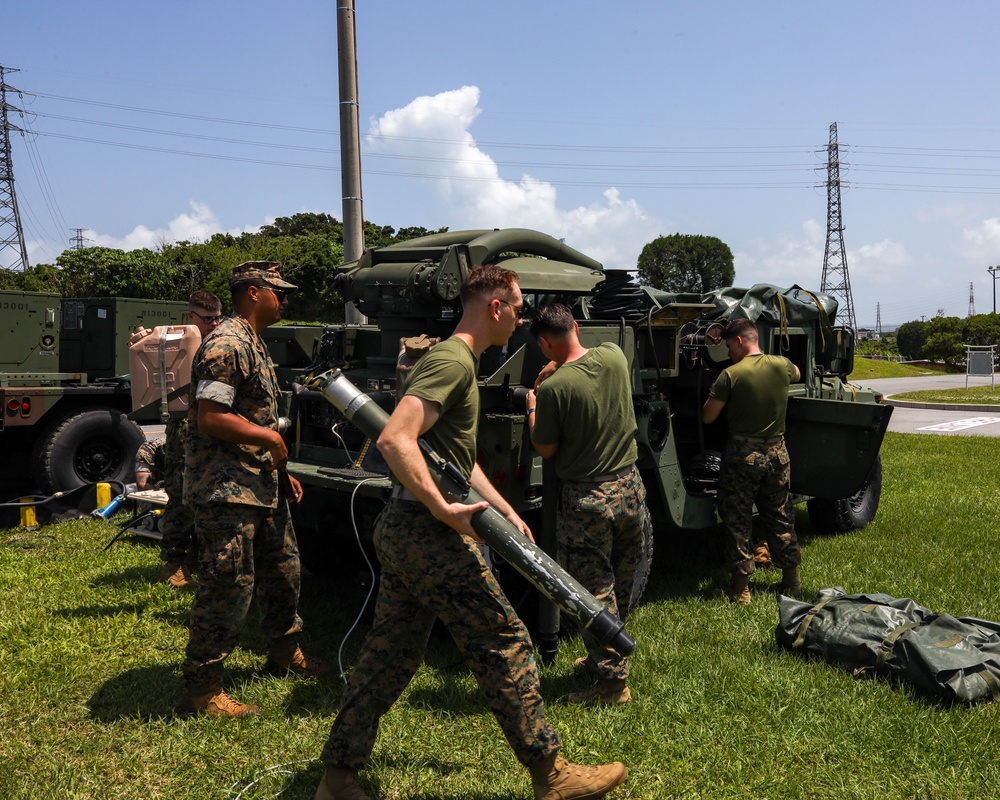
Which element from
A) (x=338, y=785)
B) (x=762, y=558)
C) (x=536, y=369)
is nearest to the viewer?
(x=338, y=785)

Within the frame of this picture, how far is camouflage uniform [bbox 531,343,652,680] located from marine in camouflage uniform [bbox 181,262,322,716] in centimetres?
126

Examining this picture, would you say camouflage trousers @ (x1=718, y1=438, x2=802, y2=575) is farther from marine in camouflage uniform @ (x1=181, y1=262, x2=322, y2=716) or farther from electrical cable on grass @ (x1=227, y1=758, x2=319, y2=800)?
electrical cable on grass @ (x1=227, y1=758, x2=319, y2=800)

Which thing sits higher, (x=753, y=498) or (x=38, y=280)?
(x=38, y=280)

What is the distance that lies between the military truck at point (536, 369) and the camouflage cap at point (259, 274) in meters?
0.85

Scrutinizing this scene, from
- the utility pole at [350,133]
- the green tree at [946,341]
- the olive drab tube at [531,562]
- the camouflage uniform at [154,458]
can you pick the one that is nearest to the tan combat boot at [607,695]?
the olive drab tube at [531,562]

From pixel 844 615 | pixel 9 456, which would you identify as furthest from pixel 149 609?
pixel 9 456

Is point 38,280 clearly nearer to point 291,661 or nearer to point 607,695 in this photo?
point 291,661

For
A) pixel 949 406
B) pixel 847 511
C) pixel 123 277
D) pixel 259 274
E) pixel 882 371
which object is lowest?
pixel 949 406

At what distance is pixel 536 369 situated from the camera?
509 centimetres

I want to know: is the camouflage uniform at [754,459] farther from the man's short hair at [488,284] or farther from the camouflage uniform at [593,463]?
the man's short hair at [488,284]

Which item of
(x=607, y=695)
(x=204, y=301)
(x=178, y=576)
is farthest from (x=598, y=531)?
(x=178, y=576)

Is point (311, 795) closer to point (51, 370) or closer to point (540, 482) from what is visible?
point (540, 482)

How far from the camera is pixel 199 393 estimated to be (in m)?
4.11

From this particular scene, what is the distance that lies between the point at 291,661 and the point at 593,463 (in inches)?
70.8
